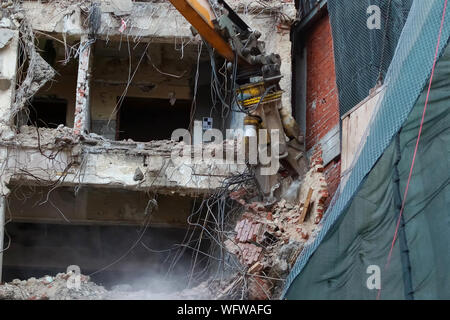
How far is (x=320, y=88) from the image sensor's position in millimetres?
15430

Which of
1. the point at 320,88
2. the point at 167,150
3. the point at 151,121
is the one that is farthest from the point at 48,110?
the point at 320,88

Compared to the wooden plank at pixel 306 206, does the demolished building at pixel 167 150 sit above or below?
above

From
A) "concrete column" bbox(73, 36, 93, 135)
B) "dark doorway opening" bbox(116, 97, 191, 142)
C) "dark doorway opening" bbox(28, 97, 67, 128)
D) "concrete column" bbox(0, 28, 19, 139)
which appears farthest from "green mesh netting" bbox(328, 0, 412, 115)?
"dark doorway opening" bbox(28, 97, 67, 128)

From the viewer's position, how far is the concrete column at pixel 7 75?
14.7 metres

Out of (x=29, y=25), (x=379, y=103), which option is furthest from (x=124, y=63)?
(x=379, y=103)

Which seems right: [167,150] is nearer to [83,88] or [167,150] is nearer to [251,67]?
[83,88]

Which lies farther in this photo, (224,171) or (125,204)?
(125,204)

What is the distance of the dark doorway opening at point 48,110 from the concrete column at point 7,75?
2.64 meters

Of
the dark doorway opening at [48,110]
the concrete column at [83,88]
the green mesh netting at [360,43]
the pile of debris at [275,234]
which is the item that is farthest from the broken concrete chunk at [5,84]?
the green mesh netting at [360,43]

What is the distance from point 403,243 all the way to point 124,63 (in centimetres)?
955

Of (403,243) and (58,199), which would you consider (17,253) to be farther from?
(403,243)

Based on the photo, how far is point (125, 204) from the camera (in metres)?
17.2

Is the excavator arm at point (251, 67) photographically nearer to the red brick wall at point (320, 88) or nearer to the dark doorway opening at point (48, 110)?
the red brick wall at point (320, 88)

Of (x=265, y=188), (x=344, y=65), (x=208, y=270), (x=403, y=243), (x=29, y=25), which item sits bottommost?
(x=403, y=243)
